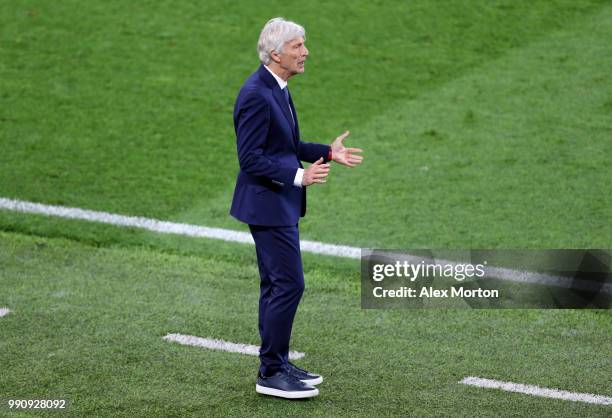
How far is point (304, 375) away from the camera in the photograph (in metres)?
6.31

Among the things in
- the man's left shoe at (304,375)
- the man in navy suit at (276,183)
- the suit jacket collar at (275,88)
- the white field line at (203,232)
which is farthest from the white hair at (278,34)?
the white field line at (203,232)

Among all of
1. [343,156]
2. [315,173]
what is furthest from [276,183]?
[343,156]

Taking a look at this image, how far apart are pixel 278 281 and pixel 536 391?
1.47m

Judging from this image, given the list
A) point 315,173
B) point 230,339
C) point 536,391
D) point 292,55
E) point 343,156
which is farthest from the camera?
point 230,339

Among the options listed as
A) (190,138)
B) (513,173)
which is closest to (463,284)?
(513,173)

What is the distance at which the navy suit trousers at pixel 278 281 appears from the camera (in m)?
6.09

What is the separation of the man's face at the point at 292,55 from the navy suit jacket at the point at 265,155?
10 cm

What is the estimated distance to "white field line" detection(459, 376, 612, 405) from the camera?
627cm

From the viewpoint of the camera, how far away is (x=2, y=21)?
12.8 metres

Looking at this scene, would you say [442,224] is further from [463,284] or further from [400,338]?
[400,338]

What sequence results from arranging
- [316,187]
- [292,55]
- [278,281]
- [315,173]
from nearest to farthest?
[315,173]
[292,55]
[278,281]
[316,187]

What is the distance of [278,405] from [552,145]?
4.85m

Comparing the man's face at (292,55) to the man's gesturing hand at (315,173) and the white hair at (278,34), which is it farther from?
the man's gesturing hand at (315,173)

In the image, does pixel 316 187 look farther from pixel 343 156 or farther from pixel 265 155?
pixel 265 155
